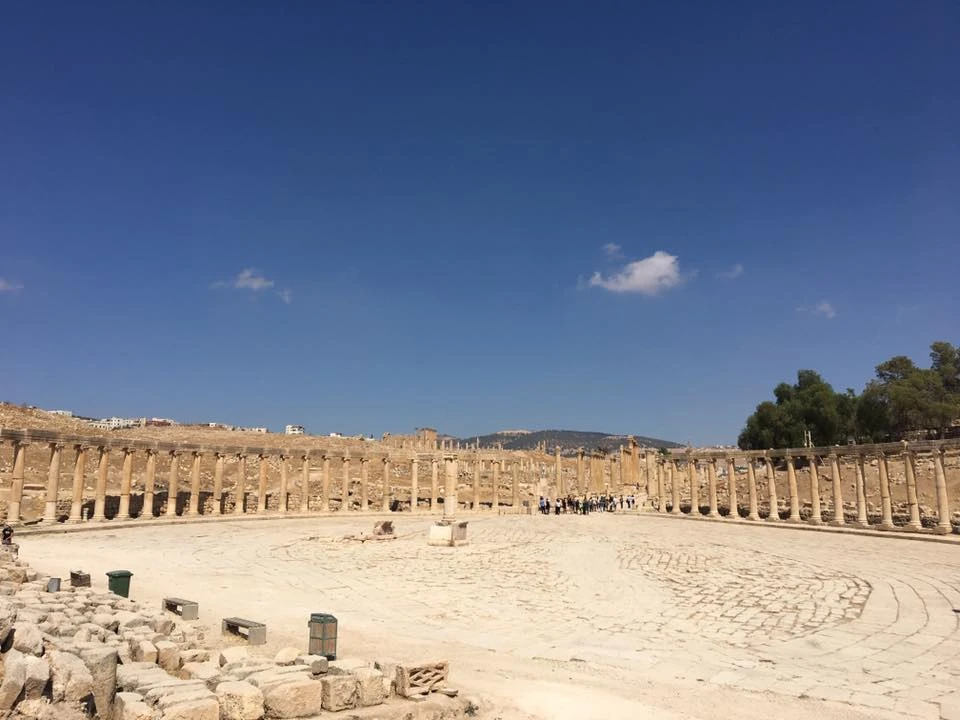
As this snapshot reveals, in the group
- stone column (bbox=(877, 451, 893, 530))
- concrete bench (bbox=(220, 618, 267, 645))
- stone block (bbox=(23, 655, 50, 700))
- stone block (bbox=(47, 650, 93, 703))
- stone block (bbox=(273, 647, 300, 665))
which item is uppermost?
stone column (bbox=(877, 451, 893, 530))

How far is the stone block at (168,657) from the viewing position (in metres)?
8.96

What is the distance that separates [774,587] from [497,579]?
8.07 metres

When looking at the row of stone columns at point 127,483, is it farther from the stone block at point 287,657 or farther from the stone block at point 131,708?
the stone block at point 131,708

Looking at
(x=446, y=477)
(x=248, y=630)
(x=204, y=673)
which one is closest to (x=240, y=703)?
(x=204, y=673)

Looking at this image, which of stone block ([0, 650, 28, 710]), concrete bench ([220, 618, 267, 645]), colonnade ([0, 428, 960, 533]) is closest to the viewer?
stone block ([0, 650, 28, 710])

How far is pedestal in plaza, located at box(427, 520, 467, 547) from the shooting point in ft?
93.7

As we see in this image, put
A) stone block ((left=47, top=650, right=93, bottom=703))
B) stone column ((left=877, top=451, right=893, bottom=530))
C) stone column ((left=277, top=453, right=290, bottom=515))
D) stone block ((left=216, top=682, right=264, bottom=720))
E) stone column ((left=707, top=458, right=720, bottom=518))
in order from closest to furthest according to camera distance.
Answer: stone block ((left=216, top=682, right=264, bottom=720)), stone block ((left=47, top=650, right=93, bottom=703)), stone column ((left=877, top=451, right=893, bottom=530)), stone column ((left=277, top=453, right=290, bottom=515)), stone column ((left=707, top=458, right=720, bottom=518))

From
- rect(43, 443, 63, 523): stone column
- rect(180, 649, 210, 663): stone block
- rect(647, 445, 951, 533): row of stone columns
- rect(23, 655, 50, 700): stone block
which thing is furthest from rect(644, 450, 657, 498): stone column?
rect(23, 655, 50, 700): stone block

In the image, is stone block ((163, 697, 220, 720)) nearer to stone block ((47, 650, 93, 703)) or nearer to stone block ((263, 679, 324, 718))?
stone block ((263, 679, 324, 718))

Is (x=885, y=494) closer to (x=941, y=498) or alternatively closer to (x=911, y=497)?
(x=911, y=497)

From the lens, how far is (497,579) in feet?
65.7

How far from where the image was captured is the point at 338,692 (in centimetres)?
746

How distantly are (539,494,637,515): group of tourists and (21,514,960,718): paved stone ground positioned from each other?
2055cm

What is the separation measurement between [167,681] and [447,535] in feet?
71.8
